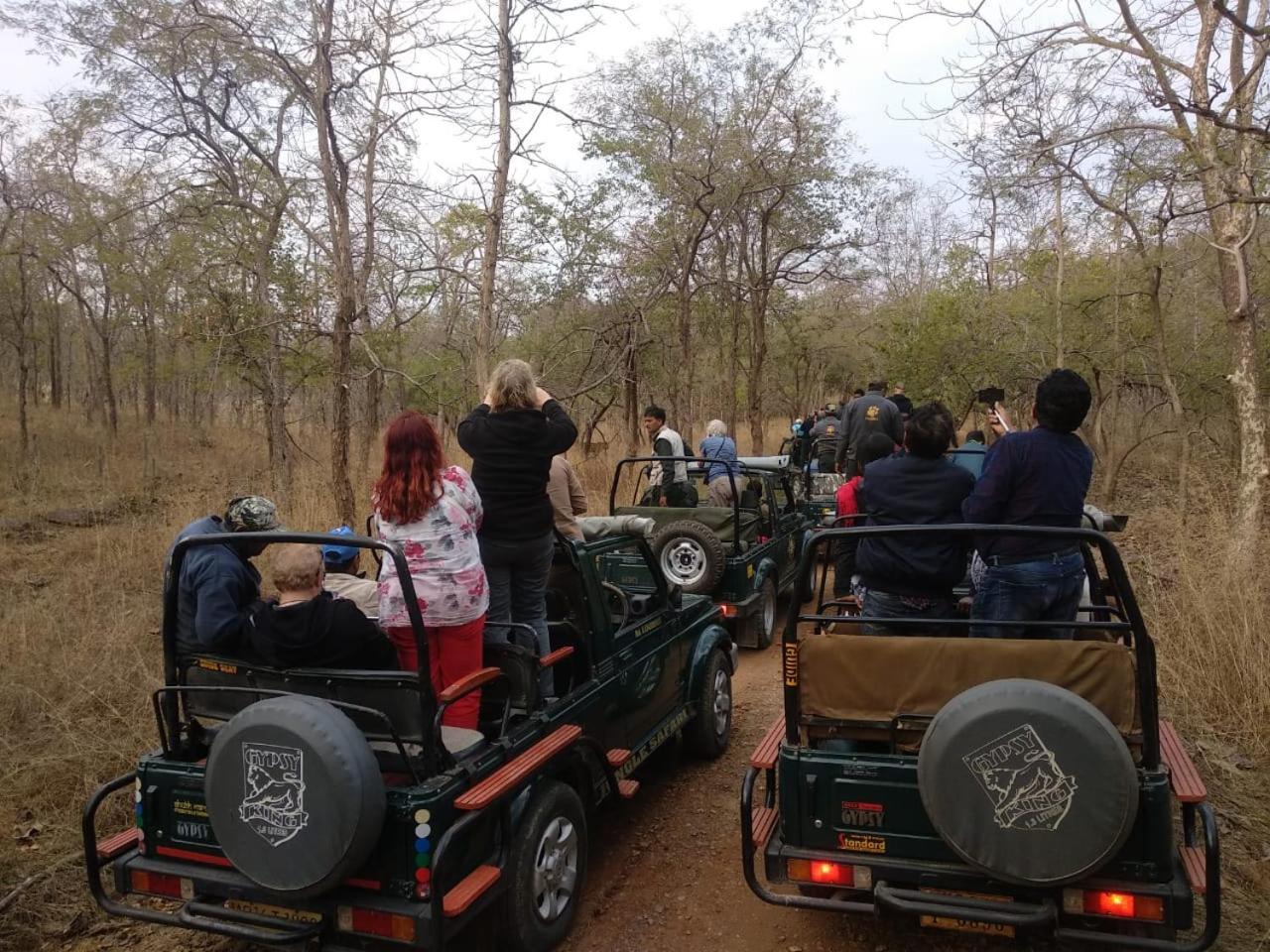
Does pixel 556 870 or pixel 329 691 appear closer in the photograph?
pixel 329 691

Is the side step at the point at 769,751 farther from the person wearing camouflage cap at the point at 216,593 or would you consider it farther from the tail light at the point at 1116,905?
the person wearing camouflage cap at the point at 216,593

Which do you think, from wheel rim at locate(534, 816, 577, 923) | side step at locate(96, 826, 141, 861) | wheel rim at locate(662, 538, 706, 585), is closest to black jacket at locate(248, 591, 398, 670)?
side step at locate(96, 826, 141, 861)

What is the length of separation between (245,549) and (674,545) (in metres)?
4.24

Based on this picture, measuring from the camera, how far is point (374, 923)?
2697mm

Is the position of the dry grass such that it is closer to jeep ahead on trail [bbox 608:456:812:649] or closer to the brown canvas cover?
the brown canvas cover

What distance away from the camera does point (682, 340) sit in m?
15.9

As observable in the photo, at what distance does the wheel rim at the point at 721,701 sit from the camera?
5.34 m

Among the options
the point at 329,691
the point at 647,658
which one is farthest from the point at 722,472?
the point at 329,691

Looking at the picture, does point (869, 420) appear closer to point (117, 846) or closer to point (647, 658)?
point (647, 658)

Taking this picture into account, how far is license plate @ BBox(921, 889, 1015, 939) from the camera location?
2.66m

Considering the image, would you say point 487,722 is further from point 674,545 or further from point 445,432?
point 445,432

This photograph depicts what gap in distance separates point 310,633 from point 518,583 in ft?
3.52

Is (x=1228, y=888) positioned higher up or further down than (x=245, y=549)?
further down

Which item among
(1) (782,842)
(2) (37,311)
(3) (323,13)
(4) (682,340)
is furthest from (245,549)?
(2) (37,311)
